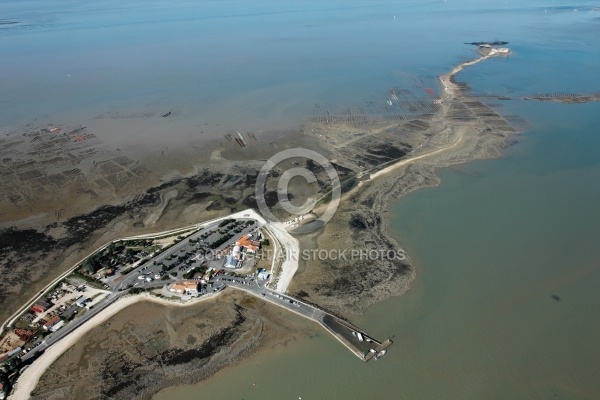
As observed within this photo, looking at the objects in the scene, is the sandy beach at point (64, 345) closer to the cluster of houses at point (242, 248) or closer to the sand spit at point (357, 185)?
the sand spit at point (357, 185)


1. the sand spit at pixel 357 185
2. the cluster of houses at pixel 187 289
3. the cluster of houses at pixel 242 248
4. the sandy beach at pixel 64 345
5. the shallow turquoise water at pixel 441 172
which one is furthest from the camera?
the cluster of houses at pixel 242 248

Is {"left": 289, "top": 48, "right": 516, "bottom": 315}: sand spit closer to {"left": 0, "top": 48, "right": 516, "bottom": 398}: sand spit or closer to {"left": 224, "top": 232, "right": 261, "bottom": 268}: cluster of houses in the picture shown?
{"left": 0, "top": 48, "right": 516, "bottom": 398}: sand spit

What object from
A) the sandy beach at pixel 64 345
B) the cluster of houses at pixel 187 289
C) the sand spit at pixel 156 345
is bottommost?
the sand spit at pixel 156 345

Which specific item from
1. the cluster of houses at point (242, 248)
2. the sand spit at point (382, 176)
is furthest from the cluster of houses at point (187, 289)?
the sand spit at point (382, 176)

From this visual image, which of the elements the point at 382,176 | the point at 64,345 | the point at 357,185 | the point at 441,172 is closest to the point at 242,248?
the point at 64,345

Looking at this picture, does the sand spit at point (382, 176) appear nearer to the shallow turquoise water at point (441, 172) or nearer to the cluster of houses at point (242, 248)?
the shallow turquoise water at point (441, 172)

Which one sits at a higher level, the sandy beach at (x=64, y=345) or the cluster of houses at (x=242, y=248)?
the cluster of houses at (x=242, y=248)

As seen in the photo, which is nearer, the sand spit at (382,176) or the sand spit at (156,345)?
the sand spit at (156,345)

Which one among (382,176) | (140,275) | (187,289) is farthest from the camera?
(382,176)

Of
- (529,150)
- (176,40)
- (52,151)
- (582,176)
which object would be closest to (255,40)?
(176,40)

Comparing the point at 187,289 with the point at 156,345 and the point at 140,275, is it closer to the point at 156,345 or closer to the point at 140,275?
the point at 140,275

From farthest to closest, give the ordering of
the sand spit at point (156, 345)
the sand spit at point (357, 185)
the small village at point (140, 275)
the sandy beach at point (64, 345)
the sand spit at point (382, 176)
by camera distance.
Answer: the sand spit at point (357, 185) → the sand spit at point (382, 176) → the small village at point (140, 275) → the sand spit at point (156, 345) → the sandy beach at point (64, 345)

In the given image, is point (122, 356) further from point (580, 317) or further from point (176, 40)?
point (176, 40)

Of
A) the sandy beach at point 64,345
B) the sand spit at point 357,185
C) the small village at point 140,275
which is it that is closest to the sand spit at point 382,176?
the sand spit at point 357,185
